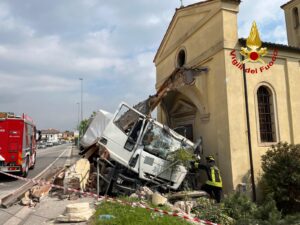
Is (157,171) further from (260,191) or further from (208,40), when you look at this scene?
(208,40)

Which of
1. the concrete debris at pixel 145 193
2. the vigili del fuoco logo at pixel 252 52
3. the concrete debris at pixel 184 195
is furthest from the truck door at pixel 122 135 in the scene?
the vigili del fuoco logo at pixel 252 52

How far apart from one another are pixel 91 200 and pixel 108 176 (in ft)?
4.76

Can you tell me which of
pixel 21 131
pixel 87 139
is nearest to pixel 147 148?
pixel 87 139

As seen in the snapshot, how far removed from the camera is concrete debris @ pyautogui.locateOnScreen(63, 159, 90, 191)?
994 centimetres

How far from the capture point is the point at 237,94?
11.5 m

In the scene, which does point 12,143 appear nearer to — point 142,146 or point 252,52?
point 142,146

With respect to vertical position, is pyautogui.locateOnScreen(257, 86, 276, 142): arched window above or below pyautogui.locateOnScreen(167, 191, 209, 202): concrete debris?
above

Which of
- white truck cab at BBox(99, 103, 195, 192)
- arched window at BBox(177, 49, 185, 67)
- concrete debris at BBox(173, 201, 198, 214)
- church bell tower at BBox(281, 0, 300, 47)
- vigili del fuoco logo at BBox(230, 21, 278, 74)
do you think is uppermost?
church bell tower at BBox(281, 0, 300, 47)

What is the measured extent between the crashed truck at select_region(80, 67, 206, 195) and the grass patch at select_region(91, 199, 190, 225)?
259 cm

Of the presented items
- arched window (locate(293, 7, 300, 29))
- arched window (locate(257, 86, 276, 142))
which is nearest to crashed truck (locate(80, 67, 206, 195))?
arched window (locate(257, 86, 276, 142))

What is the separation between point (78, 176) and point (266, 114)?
7.88 metres

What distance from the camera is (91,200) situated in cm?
914

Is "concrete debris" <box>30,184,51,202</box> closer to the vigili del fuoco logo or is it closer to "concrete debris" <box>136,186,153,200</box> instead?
"concrete debris" <box>136,186,153,200</box>

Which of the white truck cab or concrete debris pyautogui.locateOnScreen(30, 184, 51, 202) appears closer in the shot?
concrete debris pyautogui.locateOnScreen(30, 184, 51, 202)
